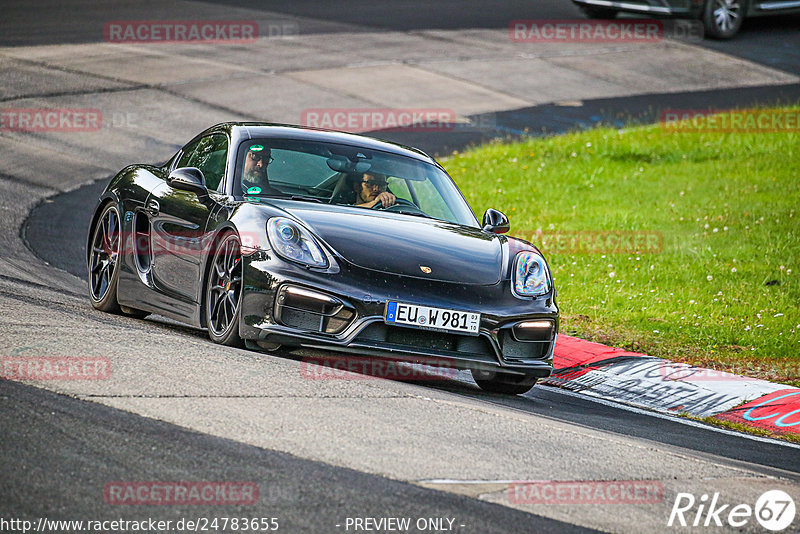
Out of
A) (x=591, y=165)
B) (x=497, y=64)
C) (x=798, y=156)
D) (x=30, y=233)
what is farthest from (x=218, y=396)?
(x=497, y=64)

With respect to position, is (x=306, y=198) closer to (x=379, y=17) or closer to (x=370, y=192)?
(x=370, y=192)

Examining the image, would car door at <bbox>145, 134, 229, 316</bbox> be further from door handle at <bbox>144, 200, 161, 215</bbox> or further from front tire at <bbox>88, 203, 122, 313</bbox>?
front tire at <bbox>88, 203, 122, 313</bbox>

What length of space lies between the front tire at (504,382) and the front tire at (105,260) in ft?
8.86

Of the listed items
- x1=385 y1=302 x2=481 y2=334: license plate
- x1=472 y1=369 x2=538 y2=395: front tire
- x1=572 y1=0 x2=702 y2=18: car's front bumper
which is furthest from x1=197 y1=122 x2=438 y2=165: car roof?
x1=572 y1=0 x2=702 y2=18: car's front bumper

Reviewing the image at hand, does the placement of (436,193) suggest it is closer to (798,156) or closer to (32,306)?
(32,306)

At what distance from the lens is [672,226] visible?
13.5 metres

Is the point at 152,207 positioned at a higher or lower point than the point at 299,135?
lower

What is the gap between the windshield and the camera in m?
7.58

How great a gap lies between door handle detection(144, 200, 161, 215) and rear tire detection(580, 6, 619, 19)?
1994 centimetres

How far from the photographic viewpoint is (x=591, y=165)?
16.9 m

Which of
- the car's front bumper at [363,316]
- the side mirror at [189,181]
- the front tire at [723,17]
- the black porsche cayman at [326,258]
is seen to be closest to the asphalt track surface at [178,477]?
the car's front bumper at [363,316]

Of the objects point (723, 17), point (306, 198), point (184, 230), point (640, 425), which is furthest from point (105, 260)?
point (723, 17)

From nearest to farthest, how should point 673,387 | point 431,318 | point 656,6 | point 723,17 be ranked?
point 431,318 < point 673,387 < point 656,6 < point 723,17

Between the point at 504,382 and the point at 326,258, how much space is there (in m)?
1.60
